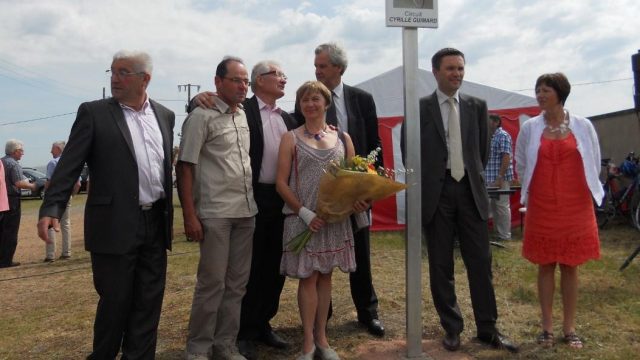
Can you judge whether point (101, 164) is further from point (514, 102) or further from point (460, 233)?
point (514, 102)

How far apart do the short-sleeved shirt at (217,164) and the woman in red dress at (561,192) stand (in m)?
2.04

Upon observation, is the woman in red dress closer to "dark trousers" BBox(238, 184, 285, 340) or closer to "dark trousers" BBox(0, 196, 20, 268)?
"dark trousers" BBox(238, 184, 285, 340)

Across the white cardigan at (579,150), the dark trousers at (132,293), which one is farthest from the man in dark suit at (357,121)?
the dark trousers at (132,293)

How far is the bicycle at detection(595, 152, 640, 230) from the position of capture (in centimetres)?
966

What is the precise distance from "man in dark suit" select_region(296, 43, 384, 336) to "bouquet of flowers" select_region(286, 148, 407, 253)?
0.76 m

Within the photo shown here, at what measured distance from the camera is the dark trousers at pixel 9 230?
7793mm

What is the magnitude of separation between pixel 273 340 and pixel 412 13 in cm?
241

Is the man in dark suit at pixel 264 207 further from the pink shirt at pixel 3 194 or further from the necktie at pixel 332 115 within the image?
the pink shirt at pixel 3 194

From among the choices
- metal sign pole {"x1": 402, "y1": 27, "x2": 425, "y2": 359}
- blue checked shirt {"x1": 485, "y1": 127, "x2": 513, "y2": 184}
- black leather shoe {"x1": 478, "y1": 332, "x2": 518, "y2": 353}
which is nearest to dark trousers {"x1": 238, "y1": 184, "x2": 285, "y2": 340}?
metal sign pole {"x1": 402, "y1": 27, "x2": 425, "y2": 359}

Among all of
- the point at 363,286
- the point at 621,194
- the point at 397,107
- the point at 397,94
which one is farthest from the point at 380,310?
the point at 621,194

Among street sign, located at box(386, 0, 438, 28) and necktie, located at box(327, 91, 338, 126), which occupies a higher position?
street sign, located at box(386, 0, 438, 28)

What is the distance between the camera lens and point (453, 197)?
3.73 m

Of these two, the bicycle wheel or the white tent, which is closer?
the white tent

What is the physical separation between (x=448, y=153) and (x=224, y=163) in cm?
155
